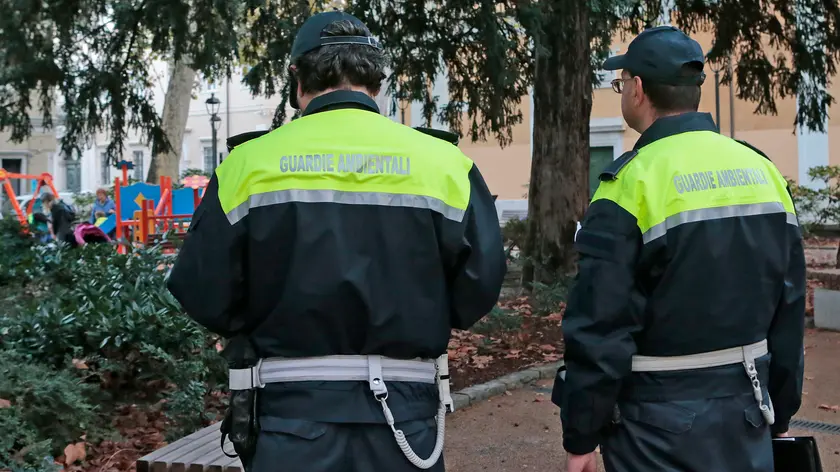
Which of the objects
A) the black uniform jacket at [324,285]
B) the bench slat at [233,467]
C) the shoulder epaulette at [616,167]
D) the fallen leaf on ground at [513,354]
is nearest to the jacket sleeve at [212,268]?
the black uniform jacket at [324,285]

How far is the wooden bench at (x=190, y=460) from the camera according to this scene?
149 inches

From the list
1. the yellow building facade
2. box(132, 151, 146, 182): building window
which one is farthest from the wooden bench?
box(132, 151, 146, 182): building window

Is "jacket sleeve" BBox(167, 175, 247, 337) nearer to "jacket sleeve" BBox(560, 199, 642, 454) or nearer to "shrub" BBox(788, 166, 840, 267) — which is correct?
"jacket sleeve" BBox(560, 199, 642, 454)

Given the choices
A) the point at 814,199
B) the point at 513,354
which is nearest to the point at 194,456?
the point at 513,354

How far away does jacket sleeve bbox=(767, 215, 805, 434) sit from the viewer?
2.64 m

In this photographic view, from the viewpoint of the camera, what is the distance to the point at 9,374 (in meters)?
5.04

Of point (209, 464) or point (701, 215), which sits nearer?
point (701, 215)

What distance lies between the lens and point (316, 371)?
2217 millimetres

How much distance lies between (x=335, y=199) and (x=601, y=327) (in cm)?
76

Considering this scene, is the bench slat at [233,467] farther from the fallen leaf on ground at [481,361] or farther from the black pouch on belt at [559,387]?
the fallen leaf on ground at [481,361]

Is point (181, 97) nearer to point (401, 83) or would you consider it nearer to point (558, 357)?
point (401, 83)

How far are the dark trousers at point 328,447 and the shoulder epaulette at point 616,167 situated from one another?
0.84m

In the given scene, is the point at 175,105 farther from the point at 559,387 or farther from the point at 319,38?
the point at 559,387

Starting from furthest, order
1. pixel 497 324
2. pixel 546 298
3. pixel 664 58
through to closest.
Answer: pixel 546 298 → pixel 497 324 → pixel 664 58
